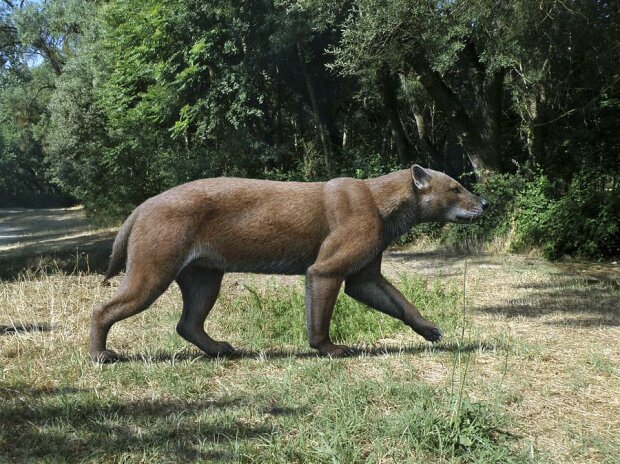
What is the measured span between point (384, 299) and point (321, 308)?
0.71m

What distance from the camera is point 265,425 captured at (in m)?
3.94

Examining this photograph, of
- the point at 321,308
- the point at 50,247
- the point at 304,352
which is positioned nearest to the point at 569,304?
the point at 304,352

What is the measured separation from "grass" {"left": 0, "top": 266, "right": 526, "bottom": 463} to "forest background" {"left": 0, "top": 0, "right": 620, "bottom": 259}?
24.6ft

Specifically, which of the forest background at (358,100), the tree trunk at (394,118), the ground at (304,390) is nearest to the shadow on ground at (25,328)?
the ground at (304,390)

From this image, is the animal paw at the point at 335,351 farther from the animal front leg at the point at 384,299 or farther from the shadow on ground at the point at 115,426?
the shadow on ground at the point at 115,426

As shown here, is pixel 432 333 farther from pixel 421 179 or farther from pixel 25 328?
pixel 25 328

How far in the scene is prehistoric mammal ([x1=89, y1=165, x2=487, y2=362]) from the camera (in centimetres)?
498

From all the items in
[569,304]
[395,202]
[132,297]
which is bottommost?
[569,304]

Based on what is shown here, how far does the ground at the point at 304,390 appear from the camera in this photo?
144 inches

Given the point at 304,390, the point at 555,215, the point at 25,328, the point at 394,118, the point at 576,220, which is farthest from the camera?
the point at 394,118

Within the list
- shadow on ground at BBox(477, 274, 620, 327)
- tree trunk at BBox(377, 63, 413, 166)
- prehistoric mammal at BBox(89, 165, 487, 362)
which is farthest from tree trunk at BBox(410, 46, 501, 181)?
prehistoric mammal at BBox(89, 165, 487, 362)

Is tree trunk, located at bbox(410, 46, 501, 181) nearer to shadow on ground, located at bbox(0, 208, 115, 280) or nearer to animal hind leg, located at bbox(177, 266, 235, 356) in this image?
shadow on ground, located at bbox(0, 208, 115, 280)

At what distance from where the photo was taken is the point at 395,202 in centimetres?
553

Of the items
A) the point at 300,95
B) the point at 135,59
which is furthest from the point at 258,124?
the point at 135,59
